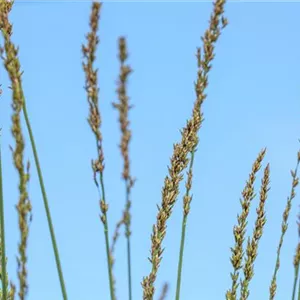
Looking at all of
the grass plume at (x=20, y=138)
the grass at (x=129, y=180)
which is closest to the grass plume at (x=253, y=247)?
the grass at (x=129, y=180)

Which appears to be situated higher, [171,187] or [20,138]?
[171,187]

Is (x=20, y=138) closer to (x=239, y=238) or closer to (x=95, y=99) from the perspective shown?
(x=95, y=99)

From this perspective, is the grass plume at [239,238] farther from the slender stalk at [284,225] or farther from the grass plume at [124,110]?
the grass plume at [124,110]

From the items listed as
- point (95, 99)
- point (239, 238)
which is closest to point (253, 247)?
point (239, 238)

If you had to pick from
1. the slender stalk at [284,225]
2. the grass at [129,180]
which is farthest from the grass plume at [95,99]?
the slender stalk at [284,225]

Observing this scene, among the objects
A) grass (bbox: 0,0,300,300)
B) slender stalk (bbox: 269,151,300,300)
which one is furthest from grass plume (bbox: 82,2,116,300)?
slender stalk (bbox: 269,151,300,300)

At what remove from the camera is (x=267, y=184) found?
3.54 m

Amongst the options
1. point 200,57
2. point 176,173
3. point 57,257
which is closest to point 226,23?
point 200,57

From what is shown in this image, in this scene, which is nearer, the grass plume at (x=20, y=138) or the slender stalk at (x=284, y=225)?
the grass plume at (x=20, y=138)

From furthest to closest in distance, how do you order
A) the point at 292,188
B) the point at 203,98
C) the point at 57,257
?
the point at 292,188 < the point at 203,98 < the point at 57,257

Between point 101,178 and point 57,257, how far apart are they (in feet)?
1.37

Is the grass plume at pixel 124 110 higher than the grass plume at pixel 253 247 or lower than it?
lower

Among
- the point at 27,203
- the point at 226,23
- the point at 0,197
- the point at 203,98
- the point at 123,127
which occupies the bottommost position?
the point at 27,203

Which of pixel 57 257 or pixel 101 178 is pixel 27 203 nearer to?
pixel 101 178
